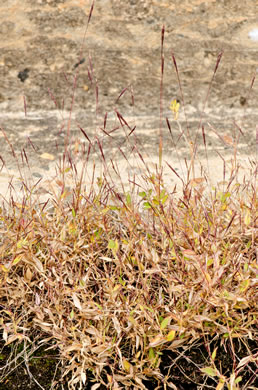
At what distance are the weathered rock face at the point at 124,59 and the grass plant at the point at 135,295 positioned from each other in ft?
4.53

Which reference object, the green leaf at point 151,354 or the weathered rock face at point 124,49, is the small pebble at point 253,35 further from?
the green leaf at point 151,354

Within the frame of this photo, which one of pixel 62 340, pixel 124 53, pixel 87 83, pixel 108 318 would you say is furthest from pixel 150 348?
pixel 124 53

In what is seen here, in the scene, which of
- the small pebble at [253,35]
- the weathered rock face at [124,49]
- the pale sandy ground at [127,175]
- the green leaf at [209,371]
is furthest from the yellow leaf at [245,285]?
the small pebble at [253,35]

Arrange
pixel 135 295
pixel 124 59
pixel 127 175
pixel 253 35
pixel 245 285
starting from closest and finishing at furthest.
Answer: pixel 245 285 → pixel 135 295 → pixel 127 175 → pixel 124 59 → pixel 253 35

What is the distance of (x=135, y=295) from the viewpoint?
5.40 feet

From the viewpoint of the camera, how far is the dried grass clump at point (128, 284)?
1.53 metres

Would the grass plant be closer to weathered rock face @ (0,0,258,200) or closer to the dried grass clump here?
the dried grass clump

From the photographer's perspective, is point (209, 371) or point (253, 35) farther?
point (253, 35)

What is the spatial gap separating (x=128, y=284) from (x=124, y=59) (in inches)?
91.2

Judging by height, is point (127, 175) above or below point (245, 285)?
below

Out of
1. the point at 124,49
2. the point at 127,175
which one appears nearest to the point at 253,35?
the point at 124,49

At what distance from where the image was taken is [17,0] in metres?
3.86

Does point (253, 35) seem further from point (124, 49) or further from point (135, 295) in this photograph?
point (135, 295)

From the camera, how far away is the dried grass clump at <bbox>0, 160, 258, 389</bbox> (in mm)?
1532
